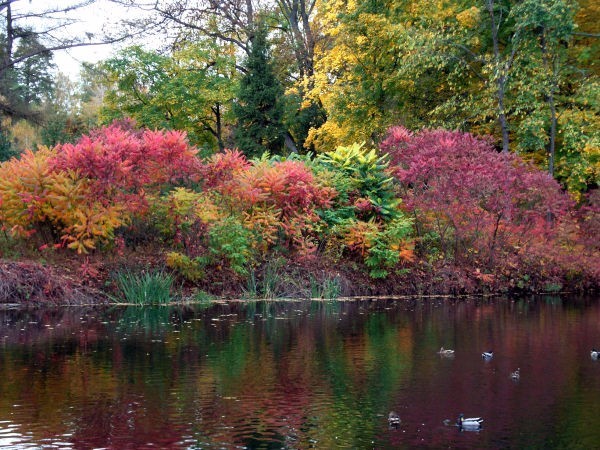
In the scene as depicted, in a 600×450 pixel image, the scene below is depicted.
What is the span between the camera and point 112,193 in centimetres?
2075

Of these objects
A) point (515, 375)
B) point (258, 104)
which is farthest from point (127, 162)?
point (258, 104)

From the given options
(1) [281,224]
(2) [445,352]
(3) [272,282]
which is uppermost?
(1) [281,224]

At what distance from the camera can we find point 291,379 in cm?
1188

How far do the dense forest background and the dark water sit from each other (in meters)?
3.18

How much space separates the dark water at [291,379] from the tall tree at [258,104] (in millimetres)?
16282

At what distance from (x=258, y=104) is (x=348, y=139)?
149 inches

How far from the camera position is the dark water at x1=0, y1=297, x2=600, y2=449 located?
8977mm

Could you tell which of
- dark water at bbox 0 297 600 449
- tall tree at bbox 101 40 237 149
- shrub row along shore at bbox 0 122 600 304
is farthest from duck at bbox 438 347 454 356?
tall tree at bbox 101 40 237 149

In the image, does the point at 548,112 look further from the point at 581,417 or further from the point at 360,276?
the point at 581,417

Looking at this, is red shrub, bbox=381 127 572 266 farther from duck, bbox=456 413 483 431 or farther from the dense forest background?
duck, bbox=456 413 483 431

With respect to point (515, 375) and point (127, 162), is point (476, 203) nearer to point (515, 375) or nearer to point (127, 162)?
point (127, 162)

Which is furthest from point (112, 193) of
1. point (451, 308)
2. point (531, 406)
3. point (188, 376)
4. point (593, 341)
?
point (531, 406)

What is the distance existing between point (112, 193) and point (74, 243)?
1.50m

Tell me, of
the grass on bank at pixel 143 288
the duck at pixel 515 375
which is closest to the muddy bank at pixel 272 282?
the grass on bank at pixel 143 288
